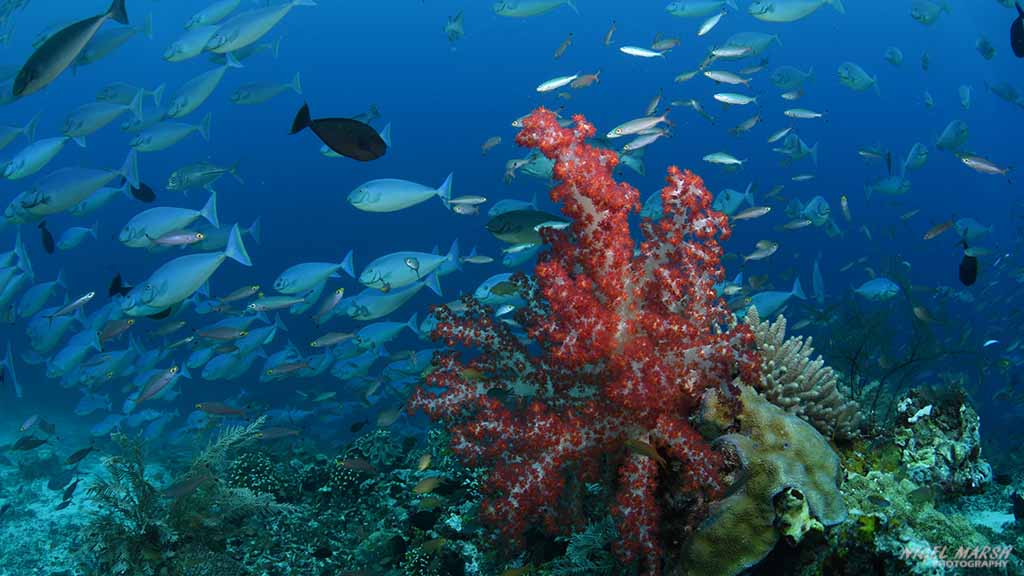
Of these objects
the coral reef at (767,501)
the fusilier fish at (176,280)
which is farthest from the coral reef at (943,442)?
the fusilier fish at (176,280)

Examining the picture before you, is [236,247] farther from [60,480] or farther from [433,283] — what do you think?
[60,480]

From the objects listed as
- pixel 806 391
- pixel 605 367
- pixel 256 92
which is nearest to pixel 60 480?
pixel 256 92

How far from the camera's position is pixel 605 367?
3.54m

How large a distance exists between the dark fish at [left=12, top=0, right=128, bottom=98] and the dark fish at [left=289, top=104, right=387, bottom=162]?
1.63 metres

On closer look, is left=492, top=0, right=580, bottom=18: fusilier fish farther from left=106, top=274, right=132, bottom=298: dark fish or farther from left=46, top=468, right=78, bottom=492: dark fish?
left=46, top=468, right=78, bottom=492: dark fish

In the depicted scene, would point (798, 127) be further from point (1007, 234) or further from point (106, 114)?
point (106, 114)

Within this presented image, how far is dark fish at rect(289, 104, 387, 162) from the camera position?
151 inches

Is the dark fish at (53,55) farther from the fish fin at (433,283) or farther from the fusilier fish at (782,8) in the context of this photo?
the fusilier fish at (782,8)

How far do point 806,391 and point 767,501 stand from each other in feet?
3.91

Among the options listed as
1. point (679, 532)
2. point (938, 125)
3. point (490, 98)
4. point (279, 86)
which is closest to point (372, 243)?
point (490, 98)

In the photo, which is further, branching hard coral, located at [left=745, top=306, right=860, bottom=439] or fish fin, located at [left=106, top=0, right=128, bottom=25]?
fish fin, located at [left=106, top=0, right=128, bottom=25]

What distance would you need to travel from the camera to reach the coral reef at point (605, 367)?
10.8 ft

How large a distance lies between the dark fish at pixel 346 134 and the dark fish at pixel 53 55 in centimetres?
163

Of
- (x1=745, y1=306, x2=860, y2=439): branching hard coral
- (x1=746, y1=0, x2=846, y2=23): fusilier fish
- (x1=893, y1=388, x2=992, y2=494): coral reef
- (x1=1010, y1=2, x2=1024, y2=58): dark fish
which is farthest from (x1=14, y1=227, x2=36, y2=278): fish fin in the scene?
(x1=1010, y1=2, x2=1024, y2=58): dark fish
